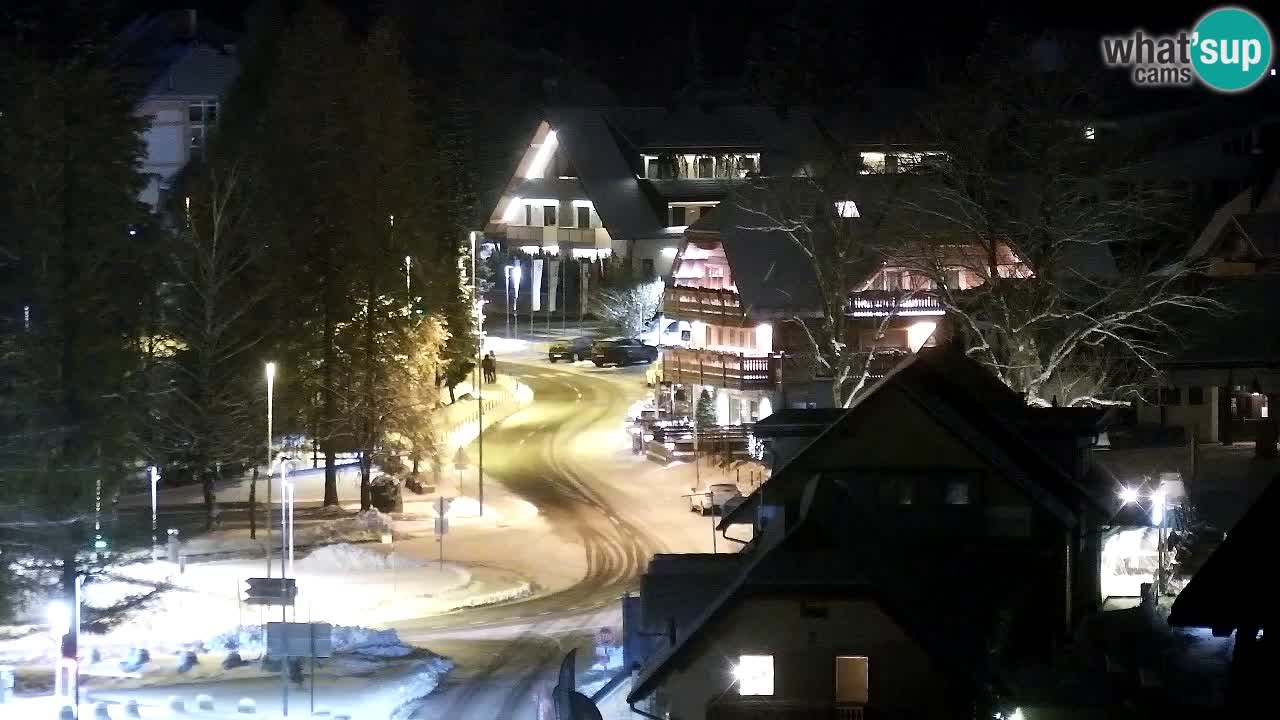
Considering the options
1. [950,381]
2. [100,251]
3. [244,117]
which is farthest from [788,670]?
[244,117]

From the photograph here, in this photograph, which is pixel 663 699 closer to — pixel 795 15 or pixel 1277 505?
pixel 1277 505

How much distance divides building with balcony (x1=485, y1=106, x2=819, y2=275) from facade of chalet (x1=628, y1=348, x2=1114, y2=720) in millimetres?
45259

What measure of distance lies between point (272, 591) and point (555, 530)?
17.5m

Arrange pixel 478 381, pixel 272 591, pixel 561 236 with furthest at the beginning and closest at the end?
pixel 561 236 → pixel 478 381 → pixel 272 591

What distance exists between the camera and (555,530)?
43.2 meters

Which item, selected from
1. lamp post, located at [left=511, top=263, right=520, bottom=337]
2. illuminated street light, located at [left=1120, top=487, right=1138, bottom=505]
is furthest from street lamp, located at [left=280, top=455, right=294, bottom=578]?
lamp post, located at [left=511, top=263, right=520, bottom=337]

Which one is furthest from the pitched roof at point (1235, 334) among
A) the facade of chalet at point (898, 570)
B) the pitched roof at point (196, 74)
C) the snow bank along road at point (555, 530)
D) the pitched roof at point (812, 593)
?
the pitched roof at point (196, 74)

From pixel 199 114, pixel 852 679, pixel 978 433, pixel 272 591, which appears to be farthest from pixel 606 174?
pixel 852 679

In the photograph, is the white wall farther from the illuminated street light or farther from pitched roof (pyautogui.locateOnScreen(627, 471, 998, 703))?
the illuminated street light

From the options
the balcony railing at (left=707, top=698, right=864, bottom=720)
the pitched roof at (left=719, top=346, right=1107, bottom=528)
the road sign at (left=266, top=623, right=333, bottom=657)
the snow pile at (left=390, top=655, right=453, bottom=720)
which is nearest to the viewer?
the balcony railing at (left=707, top=698, right=864, bottom=720)

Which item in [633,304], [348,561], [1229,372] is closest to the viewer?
[348,561]

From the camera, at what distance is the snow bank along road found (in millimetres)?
27812

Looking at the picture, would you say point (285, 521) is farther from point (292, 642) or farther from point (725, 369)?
point (725, 369)

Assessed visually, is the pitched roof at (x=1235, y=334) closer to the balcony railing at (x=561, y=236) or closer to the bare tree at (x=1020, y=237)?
the bare tree at (x=1020, y=237)
